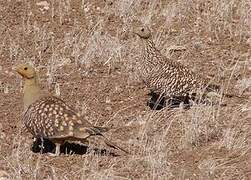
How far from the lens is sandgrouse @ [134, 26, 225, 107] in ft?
26.6

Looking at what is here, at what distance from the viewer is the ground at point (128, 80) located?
660 centimetres

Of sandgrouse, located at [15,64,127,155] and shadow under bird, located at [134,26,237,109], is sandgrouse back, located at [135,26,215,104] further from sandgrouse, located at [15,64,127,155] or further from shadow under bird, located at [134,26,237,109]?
sandgrouse, located at [15,64,127,155]

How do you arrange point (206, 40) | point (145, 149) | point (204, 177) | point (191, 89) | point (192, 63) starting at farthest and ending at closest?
point (206, 40)
point (192, 63)
point (191, 89)
point (145, 149)
point (204, 177)

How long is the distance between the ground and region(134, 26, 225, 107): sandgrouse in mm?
238

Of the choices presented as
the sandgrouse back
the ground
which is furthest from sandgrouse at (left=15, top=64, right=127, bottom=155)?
the sandgrouse back

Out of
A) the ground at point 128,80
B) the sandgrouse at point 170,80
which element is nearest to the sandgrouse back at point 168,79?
the sandgrouse at point 170,80

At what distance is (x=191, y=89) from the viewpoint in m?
8.13

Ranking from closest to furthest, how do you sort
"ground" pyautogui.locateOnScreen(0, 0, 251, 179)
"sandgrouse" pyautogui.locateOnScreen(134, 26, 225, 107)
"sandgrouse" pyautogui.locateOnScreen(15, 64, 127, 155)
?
1. "ground" pyautogui.locateOnScreen(0, 0, 251, 179)
2. "sandgrouse" pyautogui.locateOnScreen(15, 64, 127, 155)
3. "sandgrouse" pyautogui.locateOnScreen(134, 26, 225, 107)

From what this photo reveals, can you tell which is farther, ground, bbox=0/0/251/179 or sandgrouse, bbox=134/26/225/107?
sandgrouse, bbox=134/26/225/107

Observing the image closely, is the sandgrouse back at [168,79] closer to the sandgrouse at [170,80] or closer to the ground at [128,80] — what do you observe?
the sandgrouse at [170,80]

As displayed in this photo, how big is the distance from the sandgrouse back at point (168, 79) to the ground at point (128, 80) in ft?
0.81

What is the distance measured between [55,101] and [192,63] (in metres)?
2.94

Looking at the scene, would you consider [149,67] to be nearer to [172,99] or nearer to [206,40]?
[172,99]

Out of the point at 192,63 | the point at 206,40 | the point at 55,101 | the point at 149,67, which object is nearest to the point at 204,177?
the point at 55,101
